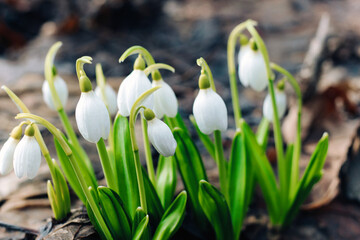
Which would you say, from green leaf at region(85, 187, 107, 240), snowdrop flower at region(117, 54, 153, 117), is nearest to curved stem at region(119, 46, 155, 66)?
snowdrop flower at region(117, 54, 153, 117)

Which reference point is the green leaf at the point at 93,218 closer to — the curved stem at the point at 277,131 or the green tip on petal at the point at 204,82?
the green tip on petal at the point at 204,82

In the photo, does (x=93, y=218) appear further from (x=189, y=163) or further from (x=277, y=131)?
(x=277, y=131)

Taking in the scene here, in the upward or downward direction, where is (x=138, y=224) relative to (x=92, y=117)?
downward

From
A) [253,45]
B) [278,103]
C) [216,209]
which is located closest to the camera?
[216,209]

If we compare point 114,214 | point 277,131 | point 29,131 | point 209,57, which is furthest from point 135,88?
point 209,57

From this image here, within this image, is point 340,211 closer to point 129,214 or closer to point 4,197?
point 129,214

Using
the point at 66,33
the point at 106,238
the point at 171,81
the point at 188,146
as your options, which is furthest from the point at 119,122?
the point at 66,33
